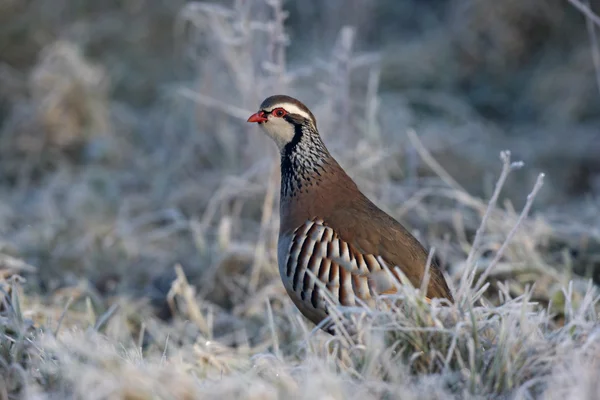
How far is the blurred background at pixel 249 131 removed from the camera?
174 inches

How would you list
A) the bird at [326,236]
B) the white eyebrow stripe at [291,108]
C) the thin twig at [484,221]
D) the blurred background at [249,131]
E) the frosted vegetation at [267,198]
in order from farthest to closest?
the blurred background at [249,131]
the white eyebrow stripe at [291,108]
the bird at [326,236]
the thin twig at [484,221]
the frosted vegetation at [267,198]

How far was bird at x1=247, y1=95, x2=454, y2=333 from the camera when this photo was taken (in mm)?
2953

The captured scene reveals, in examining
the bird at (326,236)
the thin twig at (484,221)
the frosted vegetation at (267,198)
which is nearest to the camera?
the frosted vegetation at (267,198)

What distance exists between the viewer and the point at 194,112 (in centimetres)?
638

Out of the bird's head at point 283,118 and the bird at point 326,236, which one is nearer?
the bird at point 326,236

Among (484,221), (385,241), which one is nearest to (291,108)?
(385,241)

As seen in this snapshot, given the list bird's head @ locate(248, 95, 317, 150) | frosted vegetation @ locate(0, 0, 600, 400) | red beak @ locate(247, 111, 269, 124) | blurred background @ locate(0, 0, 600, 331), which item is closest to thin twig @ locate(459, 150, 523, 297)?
frosted vegetation @ locate(0, 0, 600, 400)

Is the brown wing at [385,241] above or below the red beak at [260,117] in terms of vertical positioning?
below

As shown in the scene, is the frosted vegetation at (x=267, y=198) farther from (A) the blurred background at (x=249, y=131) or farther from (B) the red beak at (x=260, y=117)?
(B) the red beak at (x=260, y=117)

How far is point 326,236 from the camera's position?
10.0 ft

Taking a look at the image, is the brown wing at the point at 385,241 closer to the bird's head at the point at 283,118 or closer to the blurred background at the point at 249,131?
the bird's head at the point at 283,118

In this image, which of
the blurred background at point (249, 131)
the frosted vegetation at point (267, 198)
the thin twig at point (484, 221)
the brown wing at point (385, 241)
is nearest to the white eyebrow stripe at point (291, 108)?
the brown wing at point (385, 241)

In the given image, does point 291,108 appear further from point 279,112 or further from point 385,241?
point 385,241

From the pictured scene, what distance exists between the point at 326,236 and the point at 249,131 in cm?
218
